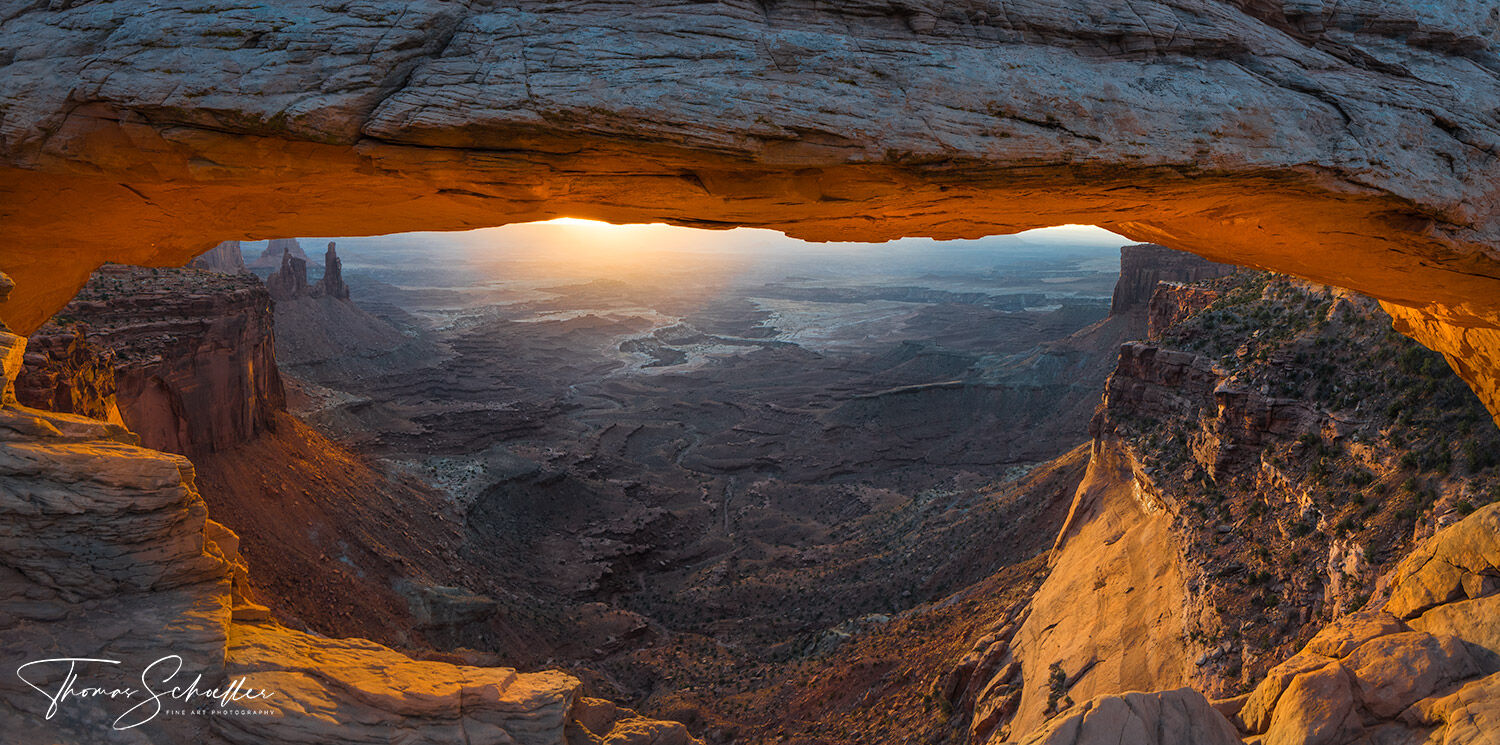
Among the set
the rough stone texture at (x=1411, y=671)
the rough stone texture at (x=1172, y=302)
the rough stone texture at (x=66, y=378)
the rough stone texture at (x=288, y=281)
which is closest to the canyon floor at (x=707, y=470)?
the rough stone texture at (x=288, y=281)

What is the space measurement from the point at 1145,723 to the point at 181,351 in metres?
31.6

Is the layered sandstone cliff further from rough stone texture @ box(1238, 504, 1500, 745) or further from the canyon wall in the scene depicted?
the canyon wall

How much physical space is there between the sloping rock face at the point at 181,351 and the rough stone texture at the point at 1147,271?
2461 inches

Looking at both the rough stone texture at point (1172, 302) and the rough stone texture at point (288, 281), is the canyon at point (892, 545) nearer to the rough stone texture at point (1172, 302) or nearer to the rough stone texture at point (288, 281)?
the rough stone texture at point (1172, 302)

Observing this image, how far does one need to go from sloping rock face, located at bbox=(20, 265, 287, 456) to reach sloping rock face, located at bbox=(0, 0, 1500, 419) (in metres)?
15.5

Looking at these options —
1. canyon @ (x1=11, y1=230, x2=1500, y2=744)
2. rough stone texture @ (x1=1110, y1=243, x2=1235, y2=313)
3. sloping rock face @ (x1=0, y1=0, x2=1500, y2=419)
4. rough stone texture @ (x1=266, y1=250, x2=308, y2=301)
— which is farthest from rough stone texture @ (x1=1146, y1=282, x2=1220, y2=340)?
rough stone texture @ (x1=266, y1=250, x2=308, y2=301)

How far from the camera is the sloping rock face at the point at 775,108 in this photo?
266 inches

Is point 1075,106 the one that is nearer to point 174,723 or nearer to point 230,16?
point 230,16

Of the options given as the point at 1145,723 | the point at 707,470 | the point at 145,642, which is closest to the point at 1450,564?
the point at 1145,723

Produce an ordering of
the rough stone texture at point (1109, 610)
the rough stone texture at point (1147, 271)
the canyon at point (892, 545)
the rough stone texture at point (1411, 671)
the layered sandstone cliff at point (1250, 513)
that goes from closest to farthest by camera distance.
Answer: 1. the rough stone texture at point (1411, 671)
2. the canyon at point (892, 545)
3. the layered sandstone cliff at point (1250, 513)
4. the rough stone texture at point (1109, 610)
5. the rough stone texture at point (1147, 271)

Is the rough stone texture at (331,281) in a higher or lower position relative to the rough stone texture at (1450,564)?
lower

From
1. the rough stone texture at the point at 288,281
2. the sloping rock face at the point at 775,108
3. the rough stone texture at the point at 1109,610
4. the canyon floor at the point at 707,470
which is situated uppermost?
A: the sloping rock face at the point at 775,108

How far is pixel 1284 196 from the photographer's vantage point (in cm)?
816

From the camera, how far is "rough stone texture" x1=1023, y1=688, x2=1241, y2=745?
7.27 m
